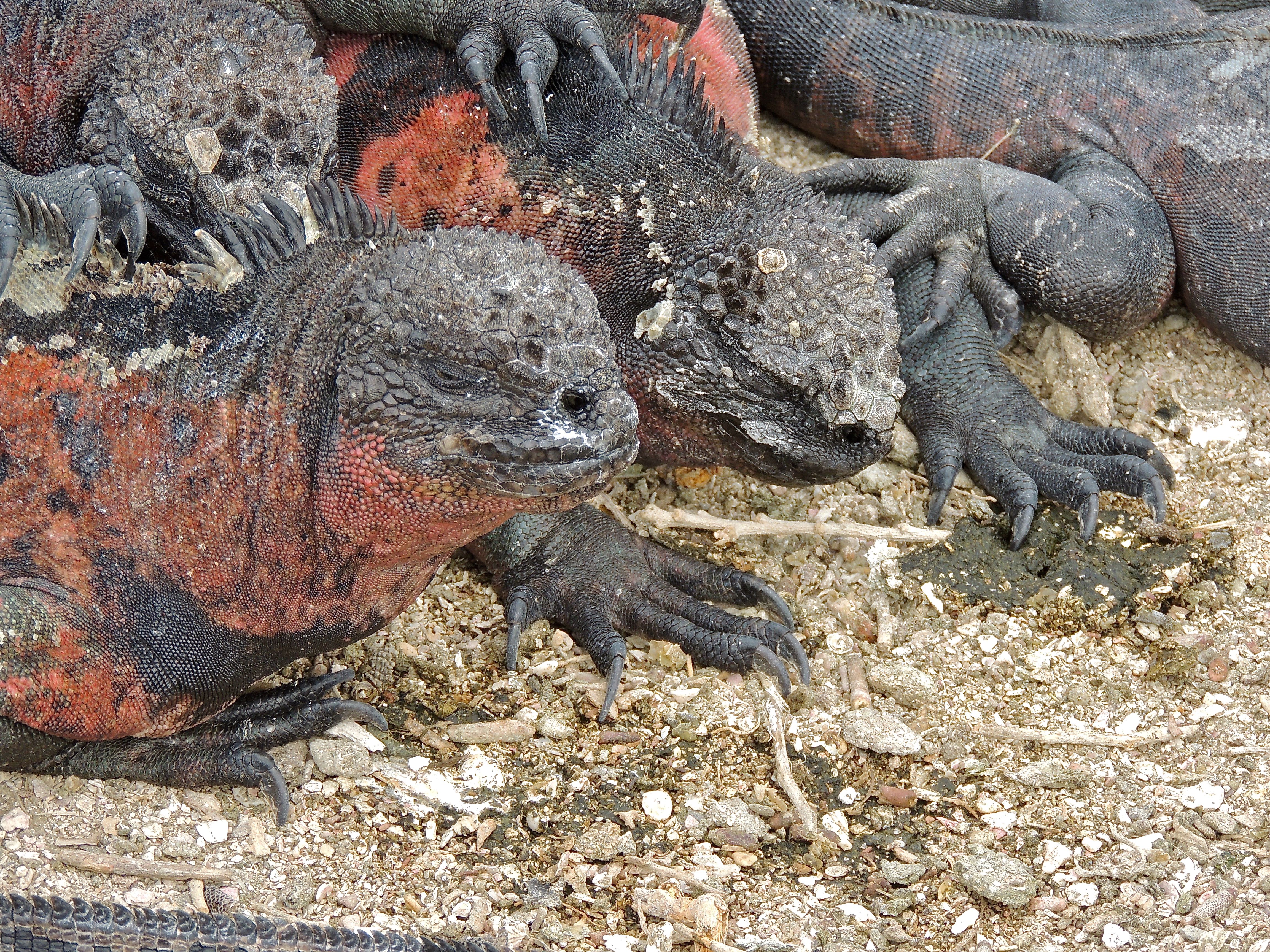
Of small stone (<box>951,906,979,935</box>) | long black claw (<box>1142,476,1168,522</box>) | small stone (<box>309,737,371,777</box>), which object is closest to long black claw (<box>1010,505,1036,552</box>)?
long black claw (<box>1142,476,1168,522</box>)

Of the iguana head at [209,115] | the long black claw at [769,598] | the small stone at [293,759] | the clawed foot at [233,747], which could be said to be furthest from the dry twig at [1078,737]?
the iguana head at [209,115]

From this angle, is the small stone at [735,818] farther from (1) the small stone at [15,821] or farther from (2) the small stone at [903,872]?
(1) the small stone at [15,821]

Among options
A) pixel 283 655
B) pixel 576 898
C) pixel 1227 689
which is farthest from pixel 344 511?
pixel 1227 689

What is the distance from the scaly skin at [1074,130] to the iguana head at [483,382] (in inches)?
80.6

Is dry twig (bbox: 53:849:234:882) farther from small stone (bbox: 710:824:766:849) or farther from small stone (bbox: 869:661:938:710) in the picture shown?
small stone (bbox: 869:661:938:710)

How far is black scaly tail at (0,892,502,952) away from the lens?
2.04 m

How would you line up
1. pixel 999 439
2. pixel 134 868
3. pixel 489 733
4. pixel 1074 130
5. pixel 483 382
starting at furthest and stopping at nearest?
pixel 1074 130, pixel 999 439, pixel 489 733, pixel 134 868, pixel 483 382

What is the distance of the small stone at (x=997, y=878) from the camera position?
275 centimetres

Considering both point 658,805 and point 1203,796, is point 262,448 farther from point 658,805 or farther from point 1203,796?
point 1203,796

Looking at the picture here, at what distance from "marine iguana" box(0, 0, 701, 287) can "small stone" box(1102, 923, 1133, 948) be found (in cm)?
211

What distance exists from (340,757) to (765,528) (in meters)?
1.31

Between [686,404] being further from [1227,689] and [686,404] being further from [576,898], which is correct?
[1227,689]

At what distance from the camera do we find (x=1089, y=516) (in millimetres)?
3809

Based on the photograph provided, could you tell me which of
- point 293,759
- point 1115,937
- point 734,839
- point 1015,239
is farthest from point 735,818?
point 1015,239
